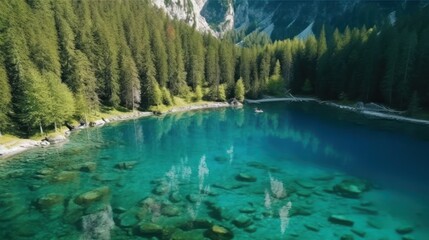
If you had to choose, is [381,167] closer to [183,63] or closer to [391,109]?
[391,109]

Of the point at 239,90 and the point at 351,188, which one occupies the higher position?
the point at 239,90

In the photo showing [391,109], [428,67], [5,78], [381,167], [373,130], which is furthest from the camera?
[391,109]

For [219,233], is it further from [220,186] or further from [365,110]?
[365,110]

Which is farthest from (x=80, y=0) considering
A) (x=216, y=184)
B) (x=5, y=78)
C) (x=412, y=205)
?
(x=412, y=205)

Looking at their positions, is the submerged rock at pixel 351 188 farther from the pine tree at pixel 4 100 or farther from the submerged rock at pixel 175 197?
the pine tree at pixel 4 100

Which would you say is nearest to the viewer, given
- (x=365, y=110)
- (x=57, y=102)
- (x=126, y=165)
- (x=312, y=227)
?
(x=312, y=227)

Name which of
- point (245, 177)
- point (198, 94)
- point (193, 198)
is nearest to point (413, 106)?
point (245, 177)
